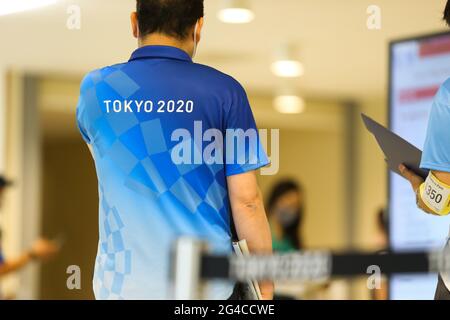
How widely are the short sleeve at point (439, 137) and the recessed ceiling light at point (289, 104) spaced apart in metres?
5.14

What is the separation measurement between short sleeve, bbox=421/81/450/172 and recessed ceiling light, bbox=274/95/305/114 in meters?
5.14

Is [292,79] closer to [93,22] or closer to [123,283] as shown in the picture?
[93,22]

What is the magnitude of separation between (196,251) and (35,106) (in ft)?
18.1

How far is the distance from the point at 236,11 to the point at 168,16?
106 inches

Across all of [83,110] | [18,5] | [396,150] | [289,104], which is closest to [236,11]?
[18,5]

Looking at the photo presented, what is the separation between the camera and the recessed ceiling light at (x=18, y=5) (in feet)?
10.1

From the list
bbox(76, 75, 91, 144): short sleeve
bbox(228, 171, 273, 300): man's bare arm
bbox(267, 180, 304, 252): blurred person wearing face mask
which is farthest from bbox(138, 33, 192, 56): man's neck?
bbox(267, 180, 304, 252): blurred person wearing face mask

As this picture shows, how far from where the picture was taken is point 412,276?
1064mm

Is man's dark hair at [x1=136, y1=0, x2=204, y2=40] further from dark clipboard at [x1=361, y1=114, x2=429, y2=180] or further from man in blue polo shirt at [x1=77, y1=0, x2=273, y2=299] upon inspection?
dark clipboard at [x1=361, y1=114, x2=429, y2=180]

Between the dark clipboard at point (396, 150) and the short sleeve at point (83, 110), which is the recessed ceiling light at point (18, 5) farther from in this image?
the dark clipboard at point (396, 150)

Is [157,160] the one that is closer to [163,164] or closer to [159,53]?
[163,164]

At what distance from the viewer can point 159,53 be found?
1552 mm

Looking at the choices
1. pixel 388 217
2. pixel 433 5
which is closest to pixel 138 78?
pixel 388 217

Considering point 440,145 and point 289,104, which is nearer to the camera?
point 440,145
